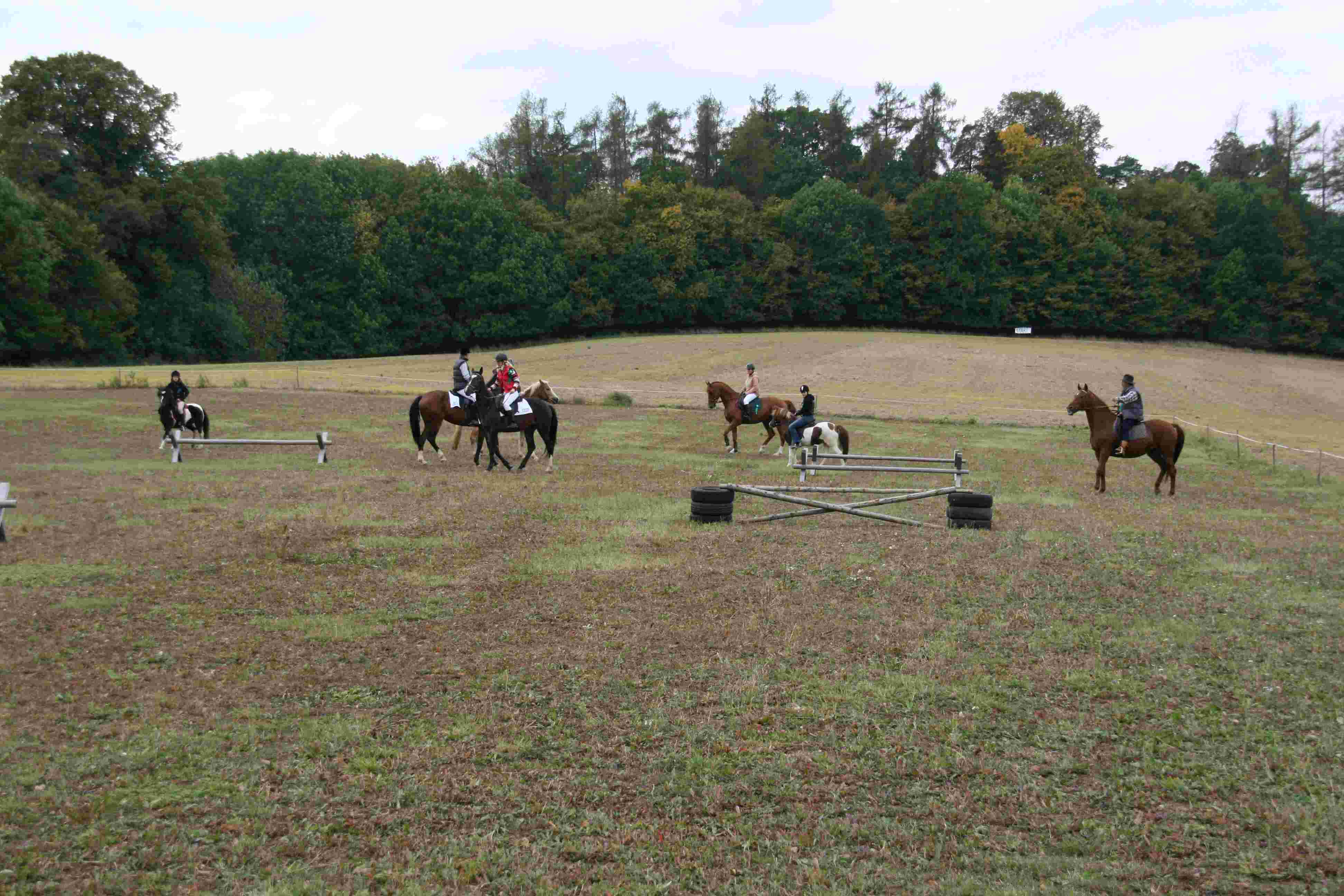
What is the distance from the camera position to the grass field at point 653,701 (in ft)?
21.0

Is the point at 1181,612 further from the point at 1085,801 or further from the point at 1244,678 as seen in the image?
the point at 1085,801

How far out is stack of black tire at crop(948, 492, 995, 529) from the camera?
17141 mm

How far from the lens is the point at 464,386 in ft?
79.4

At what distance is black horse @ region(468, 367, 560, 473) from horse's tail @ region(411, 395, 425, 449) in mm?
1510

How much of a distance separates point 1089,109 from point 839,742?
389 ft

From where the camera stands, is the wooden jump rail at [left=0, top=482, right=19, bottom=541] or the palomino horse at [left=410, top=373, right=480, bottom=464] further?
the palomino horse at [left=410, top=373, right=480, bottom=464]

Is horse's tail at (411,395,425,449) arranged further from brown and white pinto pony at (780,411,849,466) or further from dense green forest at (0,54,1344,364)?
dense green forest at (0,54,1344,364)

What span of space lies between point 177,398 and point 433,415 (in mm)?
7066

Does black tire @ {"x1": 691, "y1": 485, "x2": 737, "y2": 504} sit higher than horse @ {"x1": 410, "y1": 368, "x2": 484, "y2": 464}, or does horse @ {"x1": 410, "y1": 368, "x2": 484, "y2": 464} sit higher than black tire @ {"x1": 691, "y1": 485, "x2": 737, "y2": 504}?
horse @ {"x1": 410, "y1": 368, "x2": 484, "y2": 464}

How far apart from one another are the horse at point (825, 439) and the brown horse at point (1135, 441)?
216 inches

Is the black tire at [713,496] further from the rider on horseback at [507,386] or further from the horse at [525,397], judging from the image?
the horse at [525,397]

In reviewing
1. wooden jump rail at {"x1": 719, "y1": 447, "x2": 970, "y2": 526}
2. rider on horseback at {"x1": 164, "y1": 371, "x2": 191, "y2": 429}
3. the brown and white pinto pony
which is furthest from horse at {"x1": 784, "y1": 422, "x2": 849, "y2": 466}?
rider on horseback at {"x1": 164, "y1": 371, "x2": 191, "y2": 429}

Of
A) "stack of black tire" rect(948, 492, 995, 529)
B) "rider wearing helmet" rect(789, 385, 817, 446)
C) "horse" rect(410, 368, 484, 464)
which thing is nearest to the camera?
"stack of black tire" rect(948, 492, 995, 529)

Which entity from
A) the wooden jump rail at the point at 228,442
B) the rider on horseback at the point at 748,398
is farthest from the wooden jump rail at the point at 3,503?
the rider on horseback at the point at 748,398
